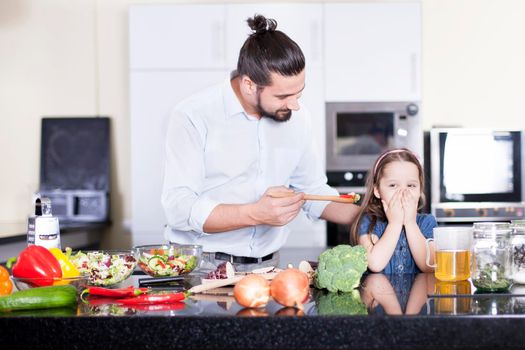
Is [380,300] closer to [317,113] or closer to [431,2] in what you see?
[317,113]

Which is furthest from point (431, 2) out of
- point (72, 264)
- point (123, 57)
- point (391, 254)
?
point (72, 264)

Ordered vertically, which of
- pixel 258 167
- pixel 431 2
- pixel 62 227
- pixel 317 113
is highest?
pixel 431 2

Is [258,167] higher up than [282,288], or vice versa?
[258,167]

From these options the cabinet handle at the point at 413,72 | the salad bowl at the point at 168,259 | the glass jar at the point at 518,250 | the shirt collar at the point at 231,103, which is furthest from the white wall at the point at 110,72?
the glass jar at the point at 518,250

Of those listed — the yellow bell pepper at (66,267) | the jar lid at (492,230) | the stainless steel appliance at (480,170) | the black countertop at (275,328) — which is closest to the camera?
the black countertop at (275,328)

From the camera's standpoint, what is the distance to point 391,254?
216 cm

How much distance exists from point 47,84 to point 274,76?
2.53 metres

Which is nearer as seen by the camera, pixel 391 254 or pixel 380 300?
pixel 380 300

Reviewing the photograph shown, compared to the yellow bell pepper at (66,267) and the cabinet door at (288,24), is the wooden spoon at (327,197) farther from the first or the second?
the cabinet door at (288,24)

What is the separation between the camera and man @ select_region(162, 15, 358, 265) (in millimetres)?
2375

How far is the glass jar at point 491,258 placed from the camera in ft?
5.84

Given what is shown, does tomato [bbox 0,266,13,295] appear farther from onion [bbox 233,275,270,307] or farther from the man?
the man

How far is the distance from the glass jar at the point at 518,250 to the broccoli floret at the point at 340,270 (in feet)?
1.16

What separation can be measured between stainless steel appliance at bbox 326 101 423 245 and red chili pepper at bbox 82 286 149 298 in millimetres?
2361
